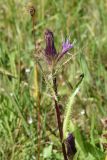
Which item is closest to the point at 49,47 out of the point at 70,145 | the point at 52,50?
the point at 52,50

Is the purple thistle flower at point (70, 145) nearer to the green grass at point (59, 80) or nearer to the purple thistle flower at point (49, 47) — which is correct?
the green grass at point (59, 80)

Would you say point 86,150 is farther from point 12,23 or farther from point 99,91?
point 12,23

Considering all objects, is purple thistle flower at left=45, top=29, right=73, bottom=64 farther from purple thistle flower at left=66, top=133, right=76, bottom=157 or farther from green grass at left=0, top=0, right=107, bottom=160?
purple thistle flower at left=66, top=133, right=76, bottom=157

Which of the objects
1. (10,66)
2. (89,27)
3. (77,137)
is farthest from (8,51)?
(77,137)

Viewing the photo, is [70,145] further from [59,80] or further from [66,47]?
[59,80]

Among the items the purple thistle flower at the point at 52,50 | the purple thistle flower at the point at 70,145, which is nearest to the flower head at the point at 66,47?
the purple thistle flower at the point at 52,50
